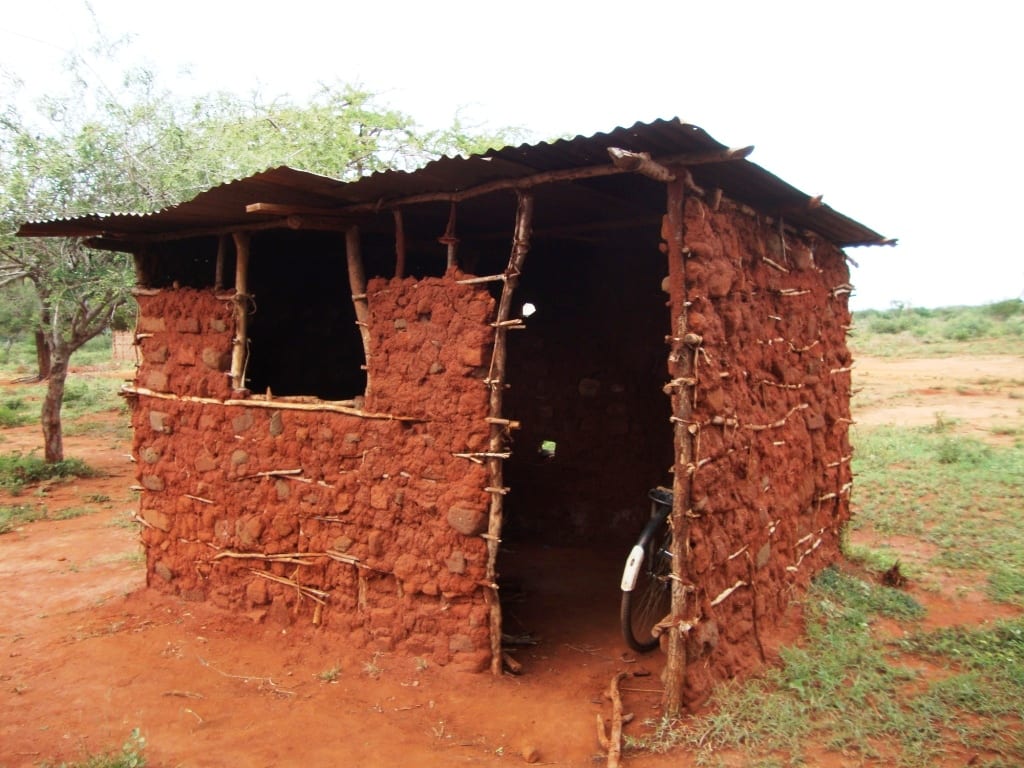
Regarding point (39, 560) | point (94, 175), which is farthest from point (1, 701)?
point (94, 175)

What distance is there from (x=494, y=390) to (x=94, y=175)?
850cm

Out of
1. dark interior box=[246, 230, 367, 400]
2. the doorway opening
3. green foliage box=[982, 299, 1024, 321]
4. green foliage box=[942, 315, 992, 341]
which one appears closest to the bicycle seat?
the doorway opening

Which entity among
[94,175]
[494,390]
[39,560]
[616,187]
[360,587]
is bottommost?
[39,560]

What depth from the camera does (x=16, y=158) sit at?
→ 1014 cm

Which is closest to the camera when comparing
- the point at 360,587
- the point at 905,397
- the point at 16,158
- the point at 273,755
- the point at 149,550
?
the point at 273,755

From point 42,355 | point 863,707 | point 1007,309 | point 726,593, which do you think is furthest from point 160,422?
point 1007,309

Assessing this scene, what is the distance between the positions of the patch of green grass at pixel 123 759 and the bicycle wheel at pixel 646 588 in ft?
8.74

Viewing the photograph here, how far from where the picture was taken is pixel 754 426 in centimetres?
485

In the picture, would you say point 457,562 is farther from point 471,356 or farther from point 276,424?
point 276,424

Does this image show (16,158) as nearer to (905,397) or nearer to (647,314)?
(647,314)

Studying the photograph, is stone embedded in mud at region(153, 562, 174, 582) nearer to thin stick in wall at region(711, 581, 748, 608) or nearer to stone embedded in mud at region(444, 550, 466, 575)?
stone embedded in mud at region(444, 550, 466, 575)

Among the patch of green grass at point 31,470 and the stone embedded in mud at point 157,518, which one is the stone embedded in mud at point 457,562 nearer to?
the stone embedded in mud at point 157,518

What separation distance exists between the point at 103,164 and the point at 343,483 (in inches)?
307

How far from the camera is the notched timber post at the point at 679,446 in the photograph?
4074 mm
